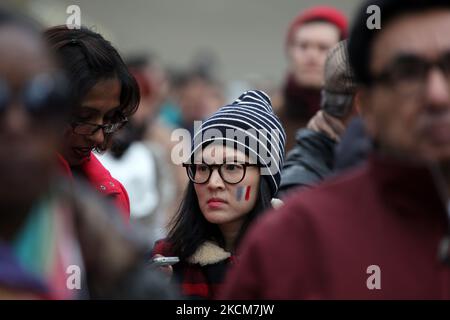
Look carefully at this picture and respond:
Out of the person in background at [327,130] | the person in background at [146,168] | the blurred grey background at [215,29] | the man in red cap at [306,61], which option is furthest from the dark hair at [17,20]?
the blurred grey background at [215,29]

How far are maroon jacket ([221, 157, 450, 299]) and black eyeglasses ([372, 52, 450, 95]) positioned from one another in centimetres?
17

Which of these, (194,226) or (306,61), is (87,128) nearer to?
(194,226)

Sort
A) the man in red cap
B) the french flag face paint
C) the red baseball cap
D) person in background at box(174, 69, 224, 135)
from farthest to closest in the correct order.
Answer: person in background at box(174, 69, 224, 135)
the red baseball cap
the man in red cap
the french flag face paint

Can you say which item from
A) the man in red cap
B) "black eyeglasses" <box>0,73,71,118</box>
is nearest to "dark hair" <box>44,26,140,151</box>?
"black eyeglasses" <box>0,73,71,118</box>

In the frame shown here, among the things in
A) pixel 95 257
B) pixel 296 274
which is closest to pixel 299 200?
pixel 296 274

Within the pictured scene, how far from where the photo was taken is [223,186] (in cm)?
416

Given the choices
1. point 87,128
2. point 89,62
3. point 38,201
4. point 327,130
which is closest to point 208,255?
point 87,128

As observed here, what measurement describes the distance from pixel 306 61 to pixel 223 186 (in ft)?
8.84

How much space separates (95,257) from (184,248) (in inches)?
79.8

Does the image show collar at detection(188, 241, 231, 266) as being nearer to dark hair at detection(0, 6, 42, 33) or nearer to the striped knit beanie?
the striped knit beanie

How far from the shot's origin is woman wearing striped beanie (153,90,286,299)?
413 centimetres

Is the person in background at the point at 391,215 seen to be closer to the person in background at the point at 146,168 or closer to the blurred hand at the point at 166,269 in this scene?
the blurred hand at the point at 166,269

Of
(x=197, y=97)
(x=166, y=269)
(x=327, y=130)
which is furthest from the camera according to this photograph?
(x=197, y=97)

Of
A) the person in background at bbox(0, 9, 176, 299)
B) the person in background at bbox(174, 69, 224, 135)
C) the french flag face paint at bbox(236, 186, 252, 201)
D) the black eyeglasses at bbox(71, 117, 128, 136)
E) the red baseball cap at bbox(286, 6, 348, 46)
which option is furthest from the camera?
the person in background at bbox(174, 69, 224, 135)
